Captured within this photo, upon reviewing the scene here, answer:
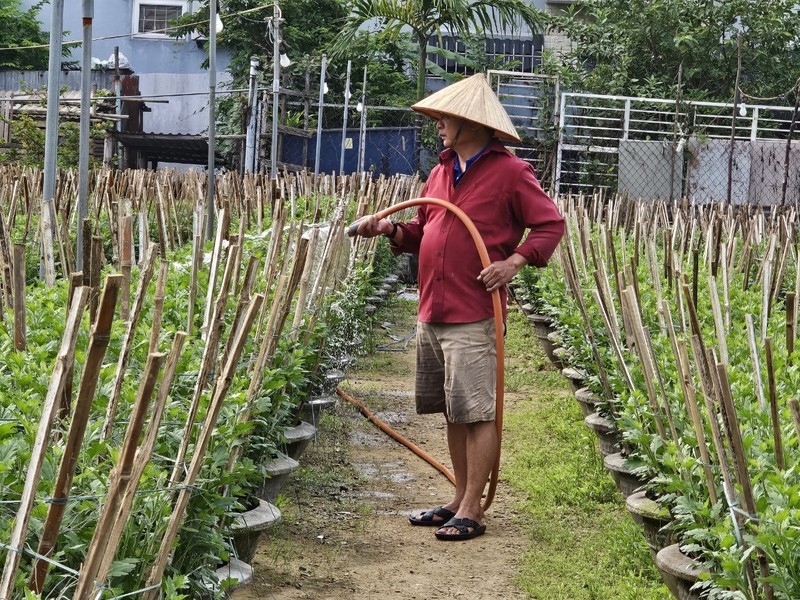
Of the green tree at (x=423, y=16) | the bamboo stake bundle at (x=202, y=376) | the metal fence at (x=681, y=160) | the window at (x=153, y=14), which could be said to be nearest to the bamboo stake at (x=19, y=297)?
the bamboo stake bundle at (x=202, y=376)

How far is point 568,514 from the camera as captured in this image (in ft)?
16.8

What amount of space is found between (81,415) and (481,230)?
→ 2.80 meters

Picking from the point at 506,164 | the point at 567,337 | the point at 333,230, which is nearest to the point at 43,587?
the point at 506,164

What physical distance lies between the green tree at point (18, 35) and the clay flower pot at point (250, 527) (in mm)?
21638

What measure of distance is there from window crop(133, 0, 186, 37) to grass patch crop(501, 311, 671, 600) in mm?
19796

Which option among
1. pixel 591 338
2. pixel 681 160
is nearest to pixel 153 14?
pixel 681 160

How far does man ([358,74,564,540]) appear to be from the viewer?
4594 millimetres

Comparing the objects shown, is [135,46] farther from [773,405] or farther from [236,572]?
[773,405]

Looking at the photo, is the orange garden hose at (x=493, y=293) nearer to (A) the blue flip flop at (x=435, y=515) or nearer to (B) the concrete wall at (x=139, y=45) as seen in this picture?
(A) the blue flip flop at (x=435, y=515)

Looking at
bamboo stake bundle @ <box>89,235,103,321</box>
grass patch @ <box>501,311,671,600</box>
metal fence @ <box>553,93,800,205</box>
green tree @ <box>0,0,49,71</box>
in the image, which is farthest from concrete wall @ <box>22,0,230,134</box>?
bamboo stake bundle @ <box>89,235,103,321</box>

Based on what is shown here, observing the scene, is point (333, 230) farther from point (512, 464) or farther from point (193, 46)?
point (193, 46)

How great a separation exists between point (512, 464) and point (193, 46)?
20.8m

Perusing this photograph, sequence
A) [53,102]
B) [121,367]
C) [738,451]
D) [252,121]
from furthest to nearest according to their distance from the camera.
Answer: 1. [252,121]
2. [53,102]
3. [738,451]
4. [121,367]

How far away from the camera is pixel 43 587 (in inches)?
88.3
